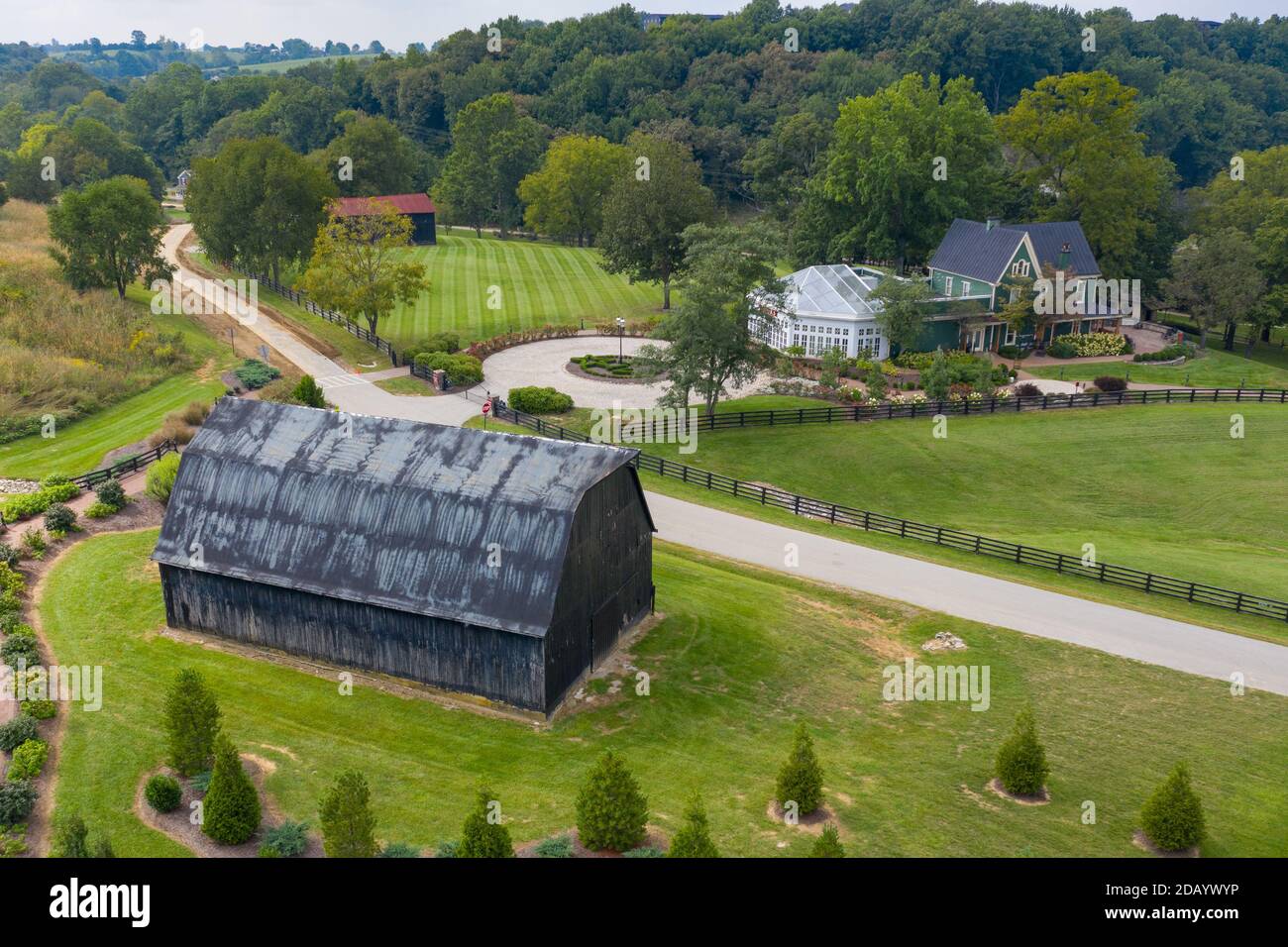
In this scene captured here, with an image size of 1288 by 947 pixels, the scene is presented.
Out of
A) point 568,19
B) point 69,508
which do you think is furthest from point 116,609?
point 568,19

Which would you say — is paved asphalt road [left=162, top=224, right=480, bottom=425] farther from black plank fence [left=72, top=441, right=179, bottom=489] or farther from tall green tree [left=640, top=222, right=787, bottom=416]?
tall green tree [left=640, top=222, right=787, bottom=416]

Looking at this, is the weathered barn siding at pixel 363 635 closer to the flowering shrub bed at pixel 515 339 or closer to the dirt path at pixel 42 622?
the dirt path at pixel 42 622

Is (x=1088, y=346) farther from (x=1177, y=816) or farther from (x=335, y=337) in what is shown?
(x=1177, y=816)

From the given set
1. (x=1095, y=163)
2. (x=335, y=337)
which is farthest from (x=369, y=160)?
(x=1095, y=163)

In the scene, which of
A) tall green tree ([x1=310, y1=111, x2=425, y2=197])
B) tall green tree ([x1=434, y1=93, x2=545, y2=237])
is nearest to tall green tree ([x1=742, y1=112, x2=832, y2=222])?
tall green tree ([x1=434, y1=93, x2=545, y2=237])

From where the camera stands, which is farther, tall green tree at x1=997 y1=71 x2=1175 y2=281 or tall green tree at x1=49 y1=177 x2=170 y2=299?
tall green tree at x1=997 y1=71 x2=1175 y2=281

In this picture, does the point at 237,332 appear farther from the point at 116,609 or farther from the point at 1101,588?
the point at 1101,588
